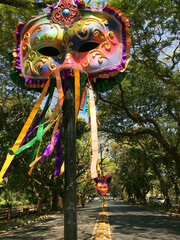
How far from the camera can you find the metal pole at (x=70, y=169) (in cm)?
230

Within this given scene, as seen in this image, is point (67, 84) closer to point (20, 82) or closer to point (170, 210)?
point (20, 82)

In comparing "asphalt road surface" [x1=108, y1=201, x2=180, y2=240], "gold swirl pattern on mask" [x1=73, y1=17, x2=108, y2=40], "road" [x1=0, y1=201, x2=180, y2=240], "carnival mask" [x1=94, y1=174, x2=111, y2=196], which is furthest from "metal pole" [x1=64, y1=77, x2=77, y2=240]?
"asphalt road surface" [x1=108, y1=201, x2=180, y2=240]

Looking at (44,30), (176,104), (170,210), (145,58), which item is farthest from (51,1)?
(170,210)

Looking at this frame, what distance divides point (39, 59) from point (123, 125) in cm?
1526

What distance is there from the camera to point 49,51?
114 inches

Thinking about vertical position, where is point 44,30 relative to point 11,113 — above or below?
below

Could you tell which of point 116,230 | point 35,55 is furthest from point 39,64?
point 116,230

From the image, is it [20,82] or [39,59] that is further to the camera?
[20,82]

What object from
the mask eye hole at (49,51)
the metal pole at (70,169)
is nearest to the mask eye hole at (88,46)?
the mask eye hole at (49,51)

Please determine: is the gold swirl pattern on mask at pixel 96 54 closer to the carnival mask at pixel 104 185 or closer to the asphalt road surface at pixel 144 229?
the carnival mask at pixel 104 185

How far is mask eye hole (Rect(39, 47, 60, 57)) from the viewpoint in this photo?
9.35ft

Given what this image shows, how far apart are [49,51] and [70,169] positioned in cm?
144

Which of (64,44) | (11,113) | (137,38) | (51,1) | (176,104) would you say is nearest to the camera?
(64,44)

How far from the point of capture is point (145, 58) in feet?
39.6
